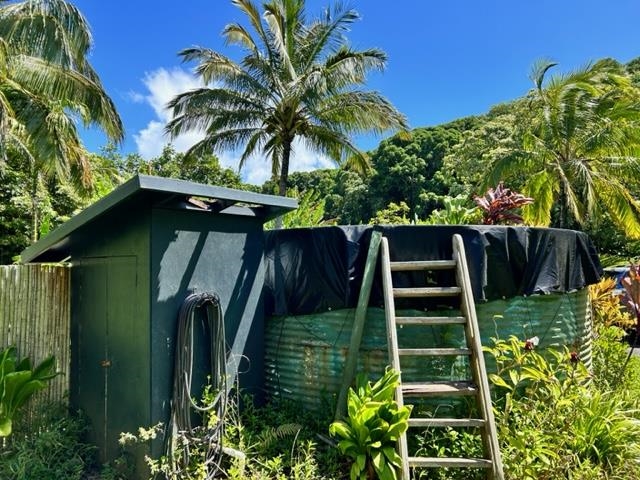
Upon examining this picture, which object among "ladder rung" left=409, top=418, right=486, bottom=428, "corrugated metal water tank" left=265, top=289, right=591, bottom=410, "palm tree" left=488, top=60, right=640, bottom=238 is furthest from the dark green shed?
"palm tree" left=488, top=60, right=640, bottom=238

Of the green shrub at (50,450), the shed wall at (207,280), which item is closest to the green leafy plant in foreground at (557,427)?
the shed wall at (207,280)

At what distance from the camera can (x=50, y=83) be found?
10.1m

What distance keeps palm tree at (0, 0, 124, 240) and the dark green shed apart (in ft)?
25.0

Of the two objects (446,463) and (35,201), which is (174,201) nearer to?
(446,463)

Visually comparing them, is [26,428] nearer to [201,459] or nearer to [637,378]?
[201,459]

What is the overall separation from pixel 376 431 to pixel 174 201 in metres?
2.37

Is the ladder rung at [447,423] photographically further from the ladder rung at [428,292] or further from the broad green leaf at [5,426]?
the broad green leaf at [5,426]

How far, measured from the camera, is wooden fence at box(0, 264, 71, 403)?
418cm

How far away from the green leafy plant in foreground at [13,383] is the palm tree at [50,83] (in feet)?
26.0

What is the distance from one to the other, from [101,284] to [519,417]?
387cm

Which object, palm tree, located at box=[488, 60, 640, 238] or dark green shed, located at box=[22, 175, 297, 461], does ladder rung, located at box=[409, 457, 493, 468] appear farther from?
palm tree, located at box=[488, 60, 640, 238]

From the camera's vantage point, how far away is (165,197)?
3447 mm

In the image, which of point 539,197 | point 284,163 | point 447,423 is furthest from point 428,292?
point 284,163

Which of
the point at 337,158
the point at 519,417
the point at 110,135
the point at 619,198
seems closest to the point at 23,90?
the point at 110,135
